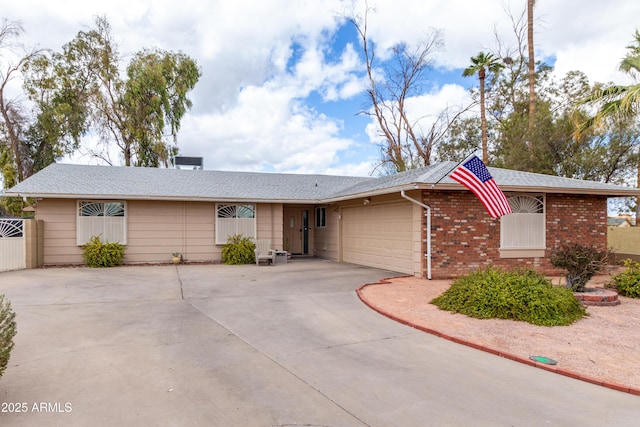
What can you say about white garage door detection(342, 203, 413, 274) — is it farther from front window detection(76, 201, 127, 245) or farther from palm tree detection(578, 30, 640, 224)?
front window detection(76, 201, 127, 245)

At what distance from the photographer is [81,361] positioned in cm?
426

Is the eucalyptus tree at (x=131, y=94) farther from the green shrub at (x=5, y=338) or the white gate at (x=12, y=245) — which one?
the green shrub at (x=5, y=338)

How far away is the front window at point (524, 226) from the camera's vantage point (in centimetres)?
1055

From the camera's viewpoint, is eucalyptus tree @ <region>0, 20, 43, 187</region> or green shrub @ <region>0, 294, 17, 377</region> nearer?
green shrub @ <region>0, 294, 17, 377</region>

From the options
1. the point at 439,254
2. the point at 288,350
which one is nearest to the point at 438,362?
the point at 288,350

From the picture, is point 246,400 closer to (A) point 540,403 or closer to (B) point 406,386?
(B) point 406,386

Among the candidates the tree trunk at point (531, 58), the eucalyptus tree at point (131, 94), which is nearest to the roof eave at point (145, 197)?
the eucalyptus tree at point (131, 94)

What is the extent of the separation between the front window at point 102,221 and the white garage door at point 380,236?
7654 mm

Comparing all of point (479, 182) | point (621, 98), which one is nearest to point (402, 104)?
point (621, 98)

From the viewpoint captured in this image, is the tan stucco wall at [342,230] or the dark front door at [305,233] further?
the dark front door at [305,233]

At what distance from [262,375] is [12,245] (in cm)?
1135

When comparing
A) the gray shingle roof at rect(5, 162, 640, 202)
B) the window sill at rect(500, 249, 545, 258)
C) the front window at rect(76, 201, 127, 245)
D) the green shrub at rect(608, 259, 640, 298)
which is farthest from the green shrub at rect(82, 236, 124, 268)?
the green shrub at rect(608, 259, 640, 298)

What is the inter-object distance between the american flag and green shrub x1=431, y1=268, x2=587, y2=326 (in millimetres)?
1490

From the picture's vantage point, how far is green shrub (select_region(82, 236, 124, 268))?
1242cm
